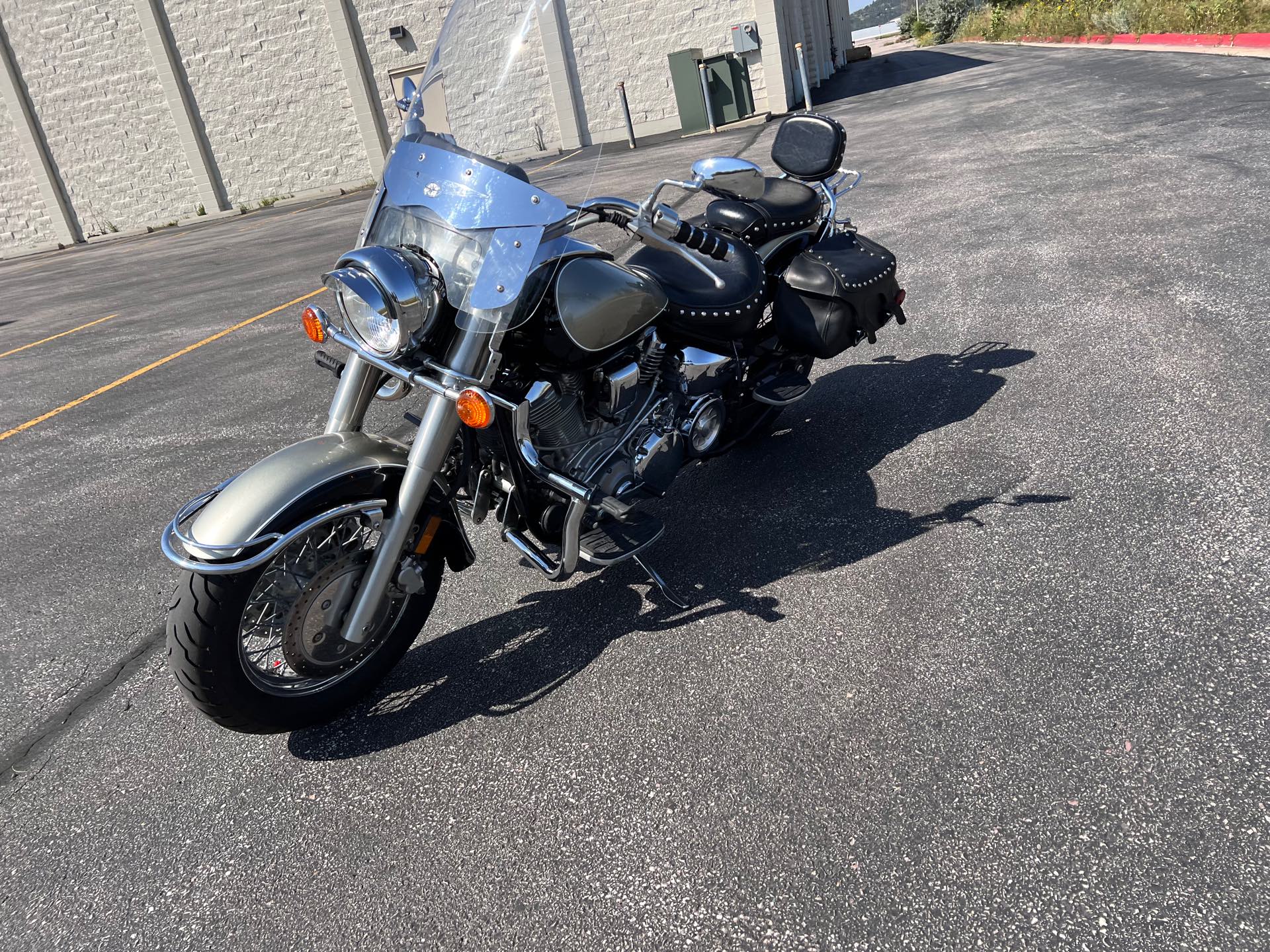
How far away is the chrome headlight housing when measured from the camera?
2.66 metres

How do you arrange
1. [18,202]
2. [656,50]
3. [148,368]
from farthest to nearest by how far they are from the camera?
1. [18,202]
2. [656,50]
3. [148,368]

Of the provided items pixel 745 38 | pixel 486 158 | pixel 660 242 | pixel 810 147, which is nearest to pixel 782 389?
pixel 810 147

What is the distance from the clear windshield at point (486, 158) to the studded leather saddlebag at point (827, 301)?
1405mm

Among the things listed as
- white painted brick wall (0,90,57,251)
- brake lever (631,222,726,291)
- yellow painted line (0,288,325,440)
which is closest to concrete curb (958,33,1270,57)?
yellow painted line (0,288,325,440)

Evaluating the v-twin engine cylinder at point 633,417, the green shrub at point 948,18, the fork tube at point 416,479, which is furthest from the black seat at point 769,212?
the green shrub at point 948,18

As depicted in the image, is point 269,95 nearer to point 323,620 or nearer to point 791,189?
point 791,189

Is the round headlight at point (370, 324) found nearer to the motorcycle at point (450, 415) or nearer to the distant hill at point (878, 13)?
the motorcycle at point (450, 415)

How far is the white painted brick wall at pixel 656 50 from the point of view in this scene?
827 inches

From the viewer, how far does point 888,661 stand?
3.08 m

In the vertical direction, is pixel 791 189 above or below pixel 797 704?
above

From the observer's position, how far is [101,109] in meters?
24.0

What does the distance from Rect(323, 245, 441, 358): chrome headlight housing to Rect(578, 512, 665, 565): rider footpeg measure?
97 cm

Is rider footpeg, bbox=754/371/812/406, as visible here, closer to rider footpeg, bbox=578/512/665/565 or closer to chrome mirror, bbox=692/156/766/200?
chrome mirror, bbox=692/156/766/200

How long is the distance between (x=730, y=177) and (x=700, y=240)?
1.38 meters
